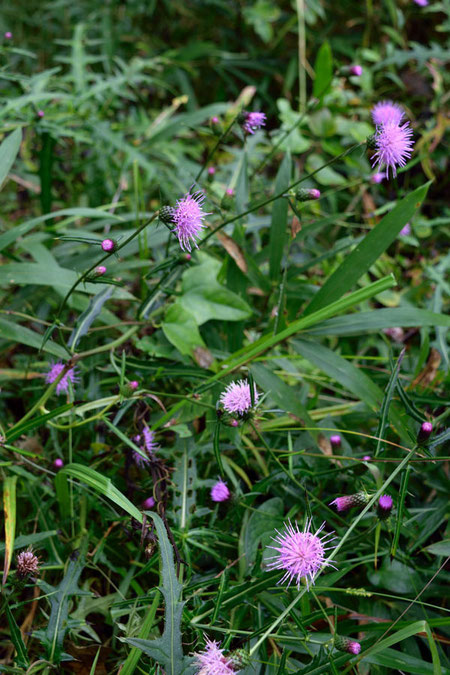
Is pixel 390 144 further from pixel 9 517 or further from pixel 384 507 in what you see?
pixel 9 517

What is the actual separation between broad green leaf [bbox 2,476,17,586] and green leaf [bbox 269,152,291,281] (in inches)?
25.2

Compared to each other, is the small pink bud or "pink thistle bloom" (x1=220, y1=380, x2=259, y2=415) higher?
the small pink bud

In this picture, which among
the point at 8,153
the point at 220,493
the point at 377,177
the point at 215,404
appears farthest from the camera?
the point at 377,177

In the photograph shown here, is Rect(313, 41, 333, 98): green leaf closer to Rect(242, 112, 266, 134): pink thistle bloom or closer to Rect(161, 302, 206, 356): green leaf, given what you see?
Rect(242, 112, 266, 134): pink thistle bloom

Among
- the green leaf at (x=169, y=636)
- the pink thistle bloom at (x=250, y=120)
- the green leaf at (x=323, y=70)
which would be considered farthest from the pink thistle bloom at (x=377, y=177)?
the green leaf at (x=169, y=636)

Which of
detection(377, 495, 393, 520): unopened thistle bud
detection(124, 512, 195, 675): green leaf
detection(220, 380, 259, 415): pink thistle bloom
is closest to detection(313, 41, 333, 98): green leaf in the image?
detection(220, 380, 259, 415): pink thistle bloom

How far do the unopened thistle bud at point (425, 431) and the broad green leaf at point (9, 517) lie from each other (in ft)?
1.96

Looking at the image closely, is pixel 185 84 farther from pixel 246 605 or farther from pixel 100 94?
pixel 246 605

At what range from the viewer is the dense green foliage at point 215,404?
30.3 inches

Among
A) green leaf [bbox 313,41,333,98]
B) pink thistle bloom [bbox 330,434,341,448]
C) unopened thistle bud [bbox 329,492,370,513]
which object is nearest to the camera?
unopened thistle bud [bbox 329,492,370,513]

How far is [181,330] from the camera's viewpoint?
3.36ft

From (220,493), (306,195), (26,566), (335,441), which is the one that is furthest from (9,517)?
(306,195)

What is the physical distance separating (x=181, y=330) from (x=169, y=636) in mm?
529

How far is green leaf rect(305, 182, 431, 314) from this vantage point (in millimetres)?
975
